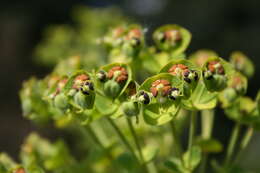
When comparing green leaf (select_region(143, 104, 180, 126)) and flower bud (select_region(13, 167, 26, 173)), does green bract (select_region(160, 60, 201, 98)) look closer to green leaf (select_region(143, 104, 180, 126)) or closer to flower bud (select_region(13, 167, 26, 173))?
green leaf (select_region(143, 104, 180, 126))

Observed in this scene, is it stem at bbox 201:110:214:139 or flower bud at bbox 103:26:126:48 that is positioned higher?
flower bud at bbox 103:26:126:48

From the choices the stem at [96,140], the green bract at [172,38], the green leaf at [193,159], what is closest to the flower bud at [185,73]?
the green leaf at [193,159]

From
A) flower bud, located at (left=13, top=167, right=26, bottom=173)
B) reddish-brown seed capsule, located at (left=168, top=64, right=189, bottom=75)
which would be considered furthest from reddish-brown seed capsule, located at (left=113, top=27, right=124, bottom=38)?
flower bud, located at (left=13, top=167, right=26, bottom=173)

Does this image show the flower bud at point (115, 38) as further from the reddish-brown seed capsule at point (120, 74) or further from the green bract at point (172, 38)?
the reddish-brown seed capsule at point (120, 74)

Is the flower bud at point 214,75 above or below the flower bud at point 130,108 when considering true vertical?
above

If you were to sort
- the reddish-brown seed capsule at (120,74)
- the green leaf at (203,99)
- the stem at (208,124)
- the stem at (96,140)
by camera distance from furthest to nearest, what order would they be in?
the stem at (208,124) → the stem at (96,140) → the green leaf at (203,99) → the reddish-brown seed capsule at (120,74)

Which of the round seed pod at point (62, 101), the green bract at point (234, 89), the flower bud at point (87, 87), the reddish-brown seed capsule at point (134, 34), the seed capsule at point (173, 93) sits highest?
the reddish-brown seed capsule at point (134, 34)

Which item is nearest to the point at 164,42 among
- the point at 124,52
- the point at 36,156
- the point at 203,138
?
the point at 124,52

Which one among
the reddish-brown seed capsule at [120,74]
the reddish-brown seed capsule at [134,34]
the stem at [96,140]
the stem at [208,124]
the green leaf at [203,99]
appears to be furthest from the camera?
the stem at [208,124]
